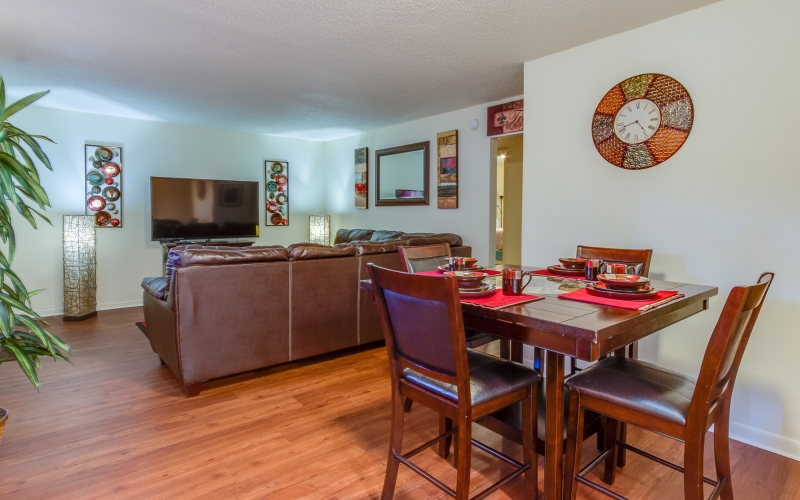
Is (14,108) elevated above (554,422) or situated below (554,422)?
above

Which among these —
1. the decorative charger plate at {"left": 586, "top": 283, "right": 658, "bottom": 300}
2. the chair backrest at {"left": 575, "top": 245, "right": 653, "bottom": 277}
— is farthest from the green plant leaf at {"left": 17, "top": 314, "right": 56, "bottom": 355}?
the chair backrest at {"left": 575, "top": 245, "right": 653, "bottom": 277}

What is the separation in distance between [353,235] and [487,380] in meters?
4.62

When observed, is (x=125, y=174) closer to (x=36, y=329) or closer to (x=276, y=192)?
(x=276, y=192)

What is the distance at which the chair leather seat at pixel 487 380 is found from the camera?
1.50 metres

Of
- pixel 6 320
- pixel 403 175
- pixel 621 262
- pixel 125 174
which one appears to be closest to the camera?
pixel 6 320

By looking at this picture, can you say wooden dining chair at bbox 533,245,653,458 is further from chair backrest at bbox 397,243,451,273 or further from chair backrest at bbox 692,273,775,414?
chair backrest at bbox 397,243,451,273

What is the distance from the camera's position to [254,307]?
2.92m

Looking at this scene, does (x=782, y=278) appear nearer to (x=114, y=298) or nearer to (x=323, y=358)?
(x=323, y=358)

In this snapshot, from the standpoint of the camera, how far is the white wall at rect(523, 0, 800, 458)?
2.23 metres

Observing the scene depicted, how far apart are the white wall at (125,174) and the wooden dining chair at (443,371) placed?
478 cm

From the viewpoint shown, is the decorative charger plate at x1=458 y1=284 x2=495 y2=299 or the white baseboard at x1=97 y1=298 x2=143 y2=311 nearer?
the decorative charger plate at x1=458 y1=284 x2=495 y2=299

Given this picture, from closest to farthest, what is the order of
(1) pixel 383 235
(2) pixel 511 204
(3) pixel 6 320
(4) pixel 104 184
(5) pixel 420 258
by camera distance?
(3) pixel 6 320
(5) pixel 420 258
(4) pixel 104 184
(1) pixel 383 235
(2) pixel 511 204

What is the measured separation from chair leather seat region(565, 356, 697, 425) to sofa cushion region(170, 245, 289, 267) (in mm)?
2107

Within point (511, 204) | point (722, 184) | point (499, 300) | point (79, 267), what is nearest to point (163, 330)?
point (499, 300)
